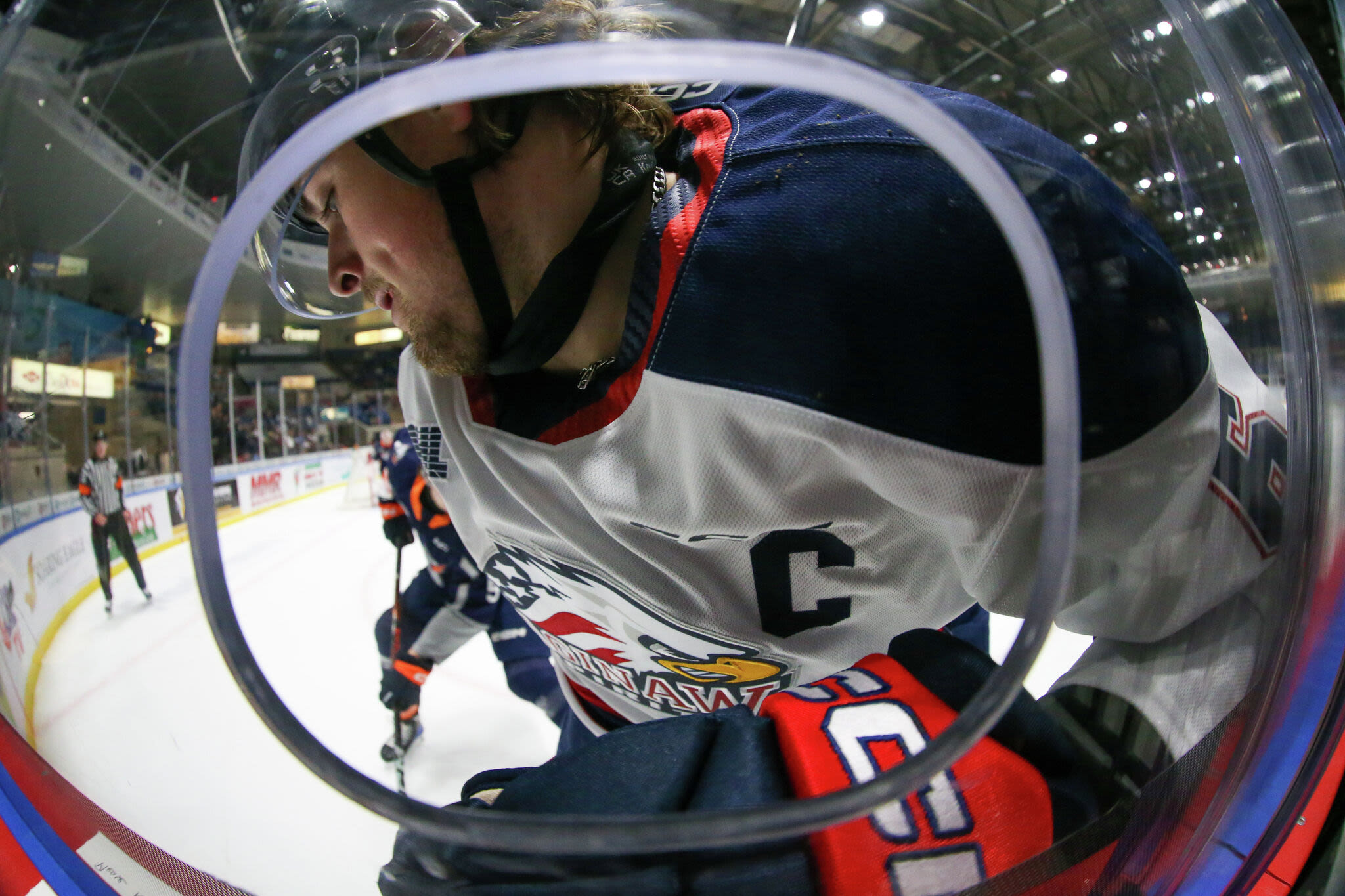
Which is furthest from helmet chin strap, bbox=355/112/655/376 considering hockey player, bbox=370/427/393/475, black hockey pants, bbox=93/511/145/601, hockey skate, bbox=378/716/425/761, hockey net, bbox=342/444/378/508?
hockey net, bbox=342/444/378/508

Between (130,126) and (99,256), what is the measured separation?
11 cm

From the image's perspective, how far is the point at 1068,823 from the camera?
0.32 m

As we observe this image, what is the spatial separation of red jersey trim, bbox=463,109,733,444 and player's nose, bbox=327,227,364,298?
30 centimetres

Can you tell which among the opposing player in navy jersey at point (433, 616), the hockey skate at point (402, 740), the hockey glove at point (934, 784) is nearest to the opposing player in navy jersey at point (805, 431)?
the hockey glove at point (934, 784)

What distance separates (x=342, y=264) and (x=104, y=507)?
33 cm

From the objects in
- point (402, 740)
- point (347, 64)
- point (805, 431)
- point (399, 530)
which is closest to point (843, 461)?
point (805, 431)

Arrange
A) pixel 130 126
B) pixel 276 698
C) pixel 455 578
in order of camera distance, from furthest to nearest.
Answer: pixel 455 578 → pixel 130 126 → pixel 276 698

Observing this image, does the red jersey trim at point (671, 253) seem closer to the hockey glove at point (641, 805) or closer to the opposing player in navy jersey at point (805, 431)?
the opposing player in navy jersey at point (805, 431)

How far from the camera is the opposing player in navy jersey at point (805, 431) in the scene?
0.32m

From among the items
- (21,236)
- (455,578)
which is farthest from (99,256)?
(455,578)

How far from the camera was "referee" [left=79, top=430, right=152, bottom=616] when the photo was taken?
518mm

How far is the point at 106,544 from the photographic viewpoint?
0.56 m

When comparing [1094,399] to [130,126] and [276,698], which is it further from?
[130,126]

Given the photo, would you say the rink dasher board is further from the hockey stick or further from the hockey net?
the hockey net
